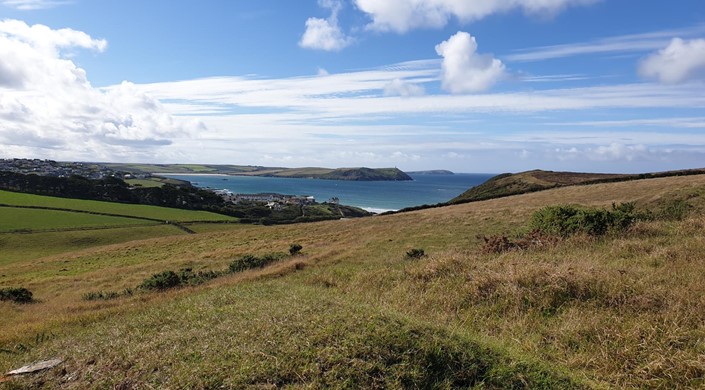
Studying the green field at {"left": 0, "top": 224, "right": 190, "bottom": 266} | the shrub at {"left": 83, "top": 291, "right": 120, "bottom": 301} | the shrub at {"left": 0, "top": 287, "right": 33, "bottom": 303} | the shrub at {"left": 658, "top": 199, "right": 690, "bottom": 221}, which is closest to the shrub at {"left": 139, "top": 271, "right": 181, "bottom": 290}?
the shrub at {"left": 83, "top": 291, "right": 120, "bottom": 301}

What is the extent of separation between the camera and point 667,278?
33.4ft

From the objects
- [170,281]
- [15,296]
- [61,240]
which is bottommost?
[61,240]

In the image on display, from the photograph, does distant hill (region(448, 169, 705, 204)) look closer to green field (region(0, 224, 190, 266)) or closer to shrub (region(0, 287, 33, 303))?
shrub (region(0, 287, 33, 303))

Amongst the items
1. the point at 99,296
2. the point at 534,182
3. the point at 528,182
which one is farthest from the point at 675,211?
the point at 528,182

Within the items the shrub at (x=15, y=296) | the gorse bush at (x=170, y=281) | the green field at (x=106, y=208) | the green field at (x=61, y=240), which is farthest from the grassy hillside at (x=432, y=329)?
the green field at (x=106, y=208)

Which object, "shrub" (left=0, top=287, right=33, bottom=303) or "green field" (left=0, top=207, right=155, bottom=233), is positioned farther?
"green field" (left=0, top=207, right=155, bottom=233)

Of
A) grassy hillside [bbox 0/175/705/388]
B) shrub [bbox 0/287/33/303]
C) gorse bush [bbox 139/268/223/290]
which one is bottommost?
shrub [bbox 0/287/33/303]

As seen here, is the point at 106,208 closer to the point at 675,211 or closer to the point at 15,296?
the point at 15,296

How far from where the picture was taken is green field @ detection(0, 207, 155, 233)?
64.3 meters

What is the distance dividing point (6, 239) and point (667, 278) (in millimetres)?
73387

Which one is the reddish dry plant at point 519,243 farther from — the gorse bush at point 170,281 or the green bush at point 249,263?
the gorse bush at point 170,281

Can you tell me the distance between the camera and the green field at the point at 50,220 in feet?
211

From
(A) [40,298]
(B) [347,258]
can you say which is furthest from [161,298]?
(A) [40,298]

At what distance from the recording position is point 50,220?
69.6 m
